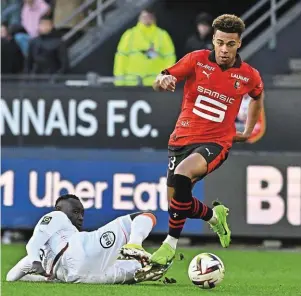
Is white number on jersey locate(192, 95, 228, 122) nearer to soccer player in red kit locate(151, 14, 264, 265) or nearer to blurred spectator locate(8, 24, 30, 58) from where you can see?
soccer player in red kit locate(151, 14, 264, 265)

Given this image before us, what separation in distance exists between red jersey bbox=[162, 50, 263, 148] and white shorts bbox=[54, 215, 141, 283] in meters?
1.16

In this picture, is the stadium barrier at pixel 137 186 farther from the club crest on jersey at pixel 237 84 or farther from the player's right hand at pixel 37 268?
the player's right hand at pixel 37 268

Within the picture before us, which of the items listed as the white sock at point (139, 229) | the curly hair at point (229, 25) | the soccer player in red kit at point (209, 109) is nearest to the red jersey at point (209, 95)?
the soccer player in red kit at point (209, 109)

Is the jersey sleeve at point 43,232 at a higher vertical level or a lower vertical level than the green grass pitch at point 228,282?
higher

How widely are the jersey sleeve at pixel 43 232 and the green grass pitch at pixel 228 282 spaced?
0.29 metres

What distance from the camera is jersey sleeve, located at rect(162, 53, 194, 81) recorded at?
10969mm

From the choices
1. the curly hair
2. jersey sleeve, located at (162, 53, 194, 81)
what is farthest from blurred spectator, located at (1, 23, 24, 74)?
the curly hair

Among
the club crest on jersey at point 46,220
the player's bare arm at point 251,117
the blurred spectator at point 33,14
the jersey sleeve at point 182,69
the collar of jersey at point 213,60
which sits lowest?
the club crest on jersey at point 46,220

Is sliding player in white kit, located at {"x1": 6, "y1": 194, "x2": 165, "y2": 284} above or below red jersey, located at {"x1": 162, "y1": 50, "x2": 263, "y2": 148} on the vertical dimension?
below

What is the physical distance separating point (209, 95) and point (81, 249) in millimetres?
1918

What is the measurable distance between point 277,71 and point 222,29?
6.57m

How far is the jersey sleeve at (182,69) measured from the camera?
1097 cm

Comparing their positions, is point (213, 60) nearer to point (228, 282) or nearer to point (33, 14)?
point (228, 282)

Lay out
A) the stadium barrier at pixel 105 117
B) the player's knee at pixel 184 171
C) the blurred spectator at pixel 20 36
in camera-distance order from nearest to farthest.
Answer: the player's knee at pixel 184 171 < the stadium barrier at pixel 105 117 < the blurred spectator at pixel 20 36
